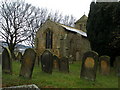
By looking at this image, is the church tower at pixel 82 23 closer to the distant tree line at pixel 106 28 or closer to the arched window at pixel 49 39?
the arched window at pixel 49 39

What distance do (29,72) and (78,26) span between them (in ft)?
105

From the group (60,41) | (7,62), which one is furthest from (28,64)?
(60,41)

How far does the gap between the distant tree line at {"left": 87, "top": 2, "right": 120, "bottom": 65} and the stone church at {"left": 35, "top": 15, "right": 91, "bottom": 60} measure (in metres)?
8.27

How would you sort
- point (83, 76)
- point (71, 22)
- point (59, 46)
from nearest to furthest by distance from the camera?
point (83, 76) < point (59, 46) < point (71, 22)

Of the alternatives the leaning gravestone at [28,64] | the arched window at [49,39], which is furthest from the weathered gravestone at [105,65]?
the arched window at [49,39]

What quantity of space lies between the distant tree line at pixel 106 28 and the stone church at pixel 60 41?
8.27 meters

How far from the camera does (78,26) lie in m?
36.9

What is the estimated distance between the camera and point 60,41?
71.8 feet

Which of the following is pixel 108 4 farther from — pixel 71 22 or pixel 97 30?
pixel 71 22

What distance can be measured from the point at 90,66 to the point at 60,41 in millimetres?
15192

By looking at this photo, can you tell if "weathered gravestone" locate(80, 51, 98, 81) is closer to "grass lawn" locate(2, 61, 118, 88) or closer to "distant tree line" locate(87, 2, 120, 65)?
"grass lawn" locate(2, 61, 118, 88)

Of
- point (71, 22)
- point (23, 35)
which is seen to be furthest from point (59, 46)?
point (71, 22)

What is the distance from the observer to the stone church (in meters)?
21.8

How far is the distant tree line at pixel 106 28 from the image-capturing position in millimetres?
11695
